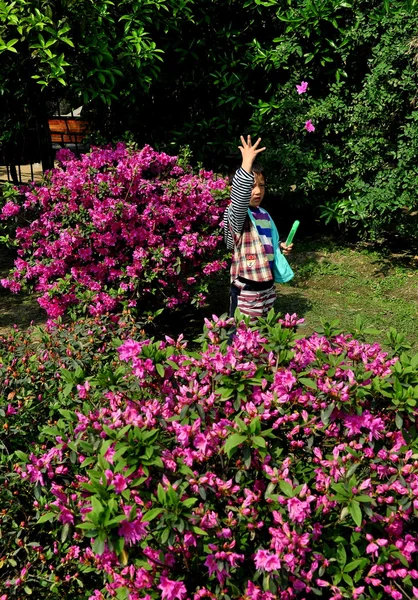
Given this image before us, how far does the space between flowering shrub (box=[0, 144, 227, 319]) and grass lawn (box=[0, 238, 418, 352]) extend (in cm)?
67

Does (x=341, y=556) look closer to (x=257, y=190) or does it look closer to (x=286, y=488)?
(x=286, y=488)

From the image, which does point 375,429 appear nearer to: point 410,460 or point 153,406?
point 410,460

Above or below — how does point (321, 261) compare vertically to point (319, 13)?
below

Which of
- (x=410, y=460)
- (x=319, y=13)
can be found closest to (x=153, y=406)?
(x=410, y=460)

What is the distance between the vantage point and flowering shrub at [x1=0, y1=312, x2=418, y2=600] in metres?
2.22

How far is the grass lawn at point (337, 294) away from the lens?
6102 mm

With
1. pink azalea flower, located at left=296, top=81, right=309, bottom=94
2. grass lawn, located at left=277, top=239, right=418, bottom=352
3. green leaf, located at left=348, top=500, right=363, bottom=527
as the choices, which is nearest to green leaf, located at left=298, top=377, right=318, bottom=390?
green leaf, located at left=348, top=500, right=363, bottom=527

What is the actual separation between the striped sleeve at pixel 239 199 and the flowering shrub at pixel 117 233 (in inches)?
33.6

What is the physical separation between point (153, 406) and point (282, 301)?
13.8 feet

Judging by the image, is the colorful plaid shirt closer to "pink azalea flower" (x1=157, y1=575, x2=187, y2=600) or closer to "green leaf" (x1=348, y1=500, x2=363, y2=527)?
"green leaf" (x1=348, y1=500, x2=363, y2=527)

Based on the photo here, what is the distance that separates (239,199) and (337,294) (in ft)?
9.53

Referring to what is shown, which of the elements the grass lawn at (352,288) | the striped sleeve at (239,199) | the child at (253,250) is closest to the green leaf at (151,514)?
the child at (253,250)

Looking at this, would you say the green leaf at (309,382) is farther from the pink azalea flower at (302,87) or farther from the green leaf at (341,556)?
the pink azalea flower at (302,87)

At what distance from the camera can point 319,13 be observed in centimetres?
738
